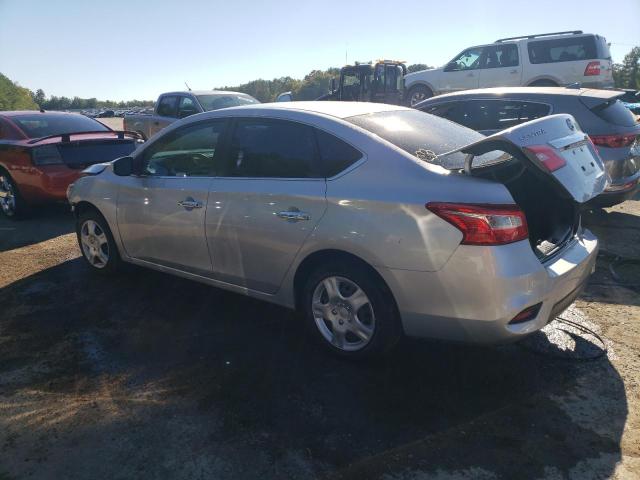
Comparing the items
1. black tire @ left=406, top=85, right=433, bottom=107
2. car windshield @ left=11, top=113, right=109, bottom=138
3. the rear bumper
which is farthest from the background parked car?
black tire @ left=406, top=85, right=433, bottom=107

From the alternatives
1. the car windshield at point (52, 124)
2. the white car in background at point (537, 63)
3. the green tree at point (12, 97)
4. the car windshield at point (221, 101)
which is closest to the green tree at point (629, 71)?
the white car in background at point (537, 63)

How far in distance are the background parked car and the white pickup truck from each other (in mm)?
5269

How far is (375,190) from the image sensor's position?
2.90m

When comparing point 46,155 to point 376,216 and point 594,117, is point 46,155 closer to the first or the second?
point 376,216

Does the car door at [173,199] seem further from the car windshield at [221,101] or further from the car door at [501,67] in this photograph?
the car door at [501,67]

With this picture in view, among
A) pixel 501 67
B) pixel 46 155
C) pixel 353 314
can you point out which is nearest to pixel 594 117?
pixel 353 314

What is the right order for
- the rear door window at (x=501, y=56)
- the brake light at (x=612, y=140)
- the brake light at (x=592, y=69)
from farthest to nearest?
1. the rear door window at (x=501, y=56)
2. the brake light at (x=592, y=69)
3. the brake light at (x=612, y=140)

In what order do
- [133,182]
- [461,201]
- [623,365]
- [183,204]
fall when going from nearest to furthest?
[461,201] < [623,365] < [183,204] < [133,182]

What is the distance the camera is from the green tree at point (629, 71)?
6211 centimetres

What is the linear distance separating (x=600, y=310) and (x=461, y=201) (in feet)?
6.84

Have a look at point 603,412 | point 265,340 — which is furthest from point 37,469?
point 603,412

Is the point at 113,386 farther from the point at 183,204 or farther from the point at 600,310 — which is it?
the point at 600,310

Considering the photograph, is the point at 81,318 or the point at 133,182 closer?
the point at 81,318

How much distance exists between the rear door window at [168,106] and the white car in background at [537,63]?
7.31 m
